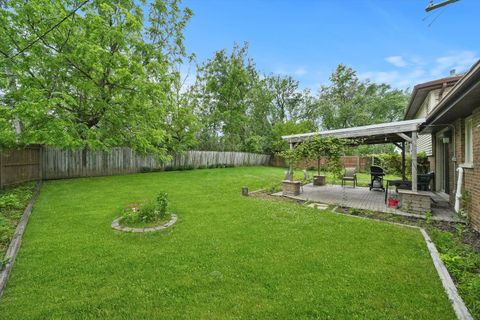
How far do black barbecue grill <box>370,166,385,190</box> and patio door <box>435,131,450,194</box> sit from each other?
164 centimetres

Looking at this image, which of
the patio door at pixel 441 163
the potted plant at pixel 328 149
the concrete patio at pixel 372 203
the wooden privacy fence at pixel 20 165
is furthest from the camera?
the wooden privacy fence at pixel 20 165

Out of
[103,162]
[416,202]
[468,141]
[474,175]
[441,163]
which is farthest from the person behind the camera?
[103,162]

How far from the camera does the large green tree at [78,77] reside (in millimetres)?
7328

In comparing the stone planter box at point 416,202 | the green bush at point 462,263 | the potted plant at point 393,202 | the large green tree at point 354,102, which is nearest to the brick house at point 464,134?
the stone planter box at point 416,202

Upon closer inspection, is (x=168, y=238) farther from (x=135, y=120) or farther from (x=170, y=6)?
(x=170, y=6)

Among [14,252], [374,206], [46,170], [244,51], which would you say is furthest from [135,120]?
[244,51]


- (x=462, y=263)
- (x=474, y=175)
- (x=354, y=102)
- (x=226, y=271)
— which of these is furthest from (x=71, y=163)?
(x=354, y=102)

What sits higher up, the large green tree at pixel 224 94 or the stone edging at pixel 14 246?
the large green tree at pixel 224 94

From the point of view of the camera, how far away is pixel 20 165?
25.7 feet

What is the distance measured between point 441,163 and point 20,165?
47.6ft

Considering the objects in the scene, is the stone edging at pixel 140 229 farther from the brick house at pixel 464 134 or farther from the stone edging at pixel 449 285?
the brick house at pixel 464 134

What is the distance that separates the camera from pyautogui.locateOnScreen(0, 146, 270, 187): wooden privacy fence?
24.7 feet

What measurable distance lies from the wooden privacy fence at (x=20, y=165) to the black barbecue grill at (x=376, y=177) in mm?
12285

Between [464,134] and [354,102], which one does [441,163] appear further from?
[354,102]
